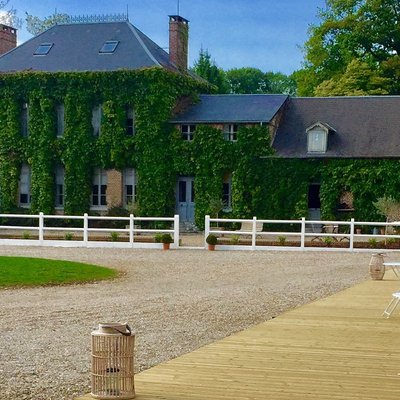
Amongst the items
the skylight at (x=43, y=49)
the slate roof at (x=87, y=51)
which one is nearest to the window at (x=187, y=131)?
the slate roof at (x=87, y=51)

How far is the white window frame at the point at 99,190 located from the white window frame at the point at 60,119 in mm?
2470

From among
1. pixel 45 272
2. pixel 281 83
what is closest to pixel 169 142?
pixel 45 272

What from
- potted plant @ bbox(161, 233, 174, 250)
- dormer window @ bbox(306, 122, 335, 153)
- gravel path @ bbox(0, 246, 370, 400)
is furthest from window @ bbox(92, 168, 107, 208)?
gravel path @ bbox(0, 246, 370, 400)

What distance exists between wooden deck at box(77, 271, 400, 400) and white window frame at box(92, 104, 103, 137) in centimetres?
2799

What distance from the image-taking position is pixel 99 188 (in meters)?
38.8

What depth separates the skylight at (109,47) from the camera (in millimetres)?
39094

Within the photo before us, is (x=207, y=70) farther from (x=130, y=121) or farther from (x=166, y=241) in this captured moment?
(x=166, y=241)

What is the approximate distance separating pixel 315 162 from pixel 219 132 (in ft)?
14.4

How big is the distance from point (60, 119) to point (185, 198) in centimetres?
701

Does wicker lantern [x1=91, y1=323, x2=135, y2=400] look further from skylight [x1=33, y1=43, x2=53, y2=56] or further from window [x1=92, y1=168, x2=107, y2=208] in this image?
skylight [x1=33, y1=43, x2=53, y2=56]

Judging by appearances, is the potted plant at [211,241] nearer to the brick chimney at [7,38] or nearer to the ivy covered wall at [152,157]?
the ivy covered wall at [152,157]

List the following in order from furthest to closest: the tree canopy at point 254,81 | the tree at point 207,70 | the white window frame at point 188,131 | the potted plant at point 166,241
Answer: the tree canopy at point 254,81, the tree at point 207,70, the white window frame at point 188,131, the potted plant at point 166,241

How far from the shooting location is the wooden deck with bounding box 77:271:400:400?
273 inches

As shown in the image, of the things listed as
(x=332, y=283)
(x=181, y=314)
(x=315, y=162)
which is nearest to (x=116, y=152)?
(x=315, y=162)
